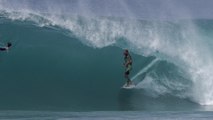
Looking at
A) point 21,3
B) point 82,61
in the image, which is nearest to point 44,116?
point 82,61

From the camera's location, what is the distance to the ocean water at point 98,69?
16.9m

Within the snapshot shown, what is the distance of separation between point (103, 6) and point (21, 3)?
571cm

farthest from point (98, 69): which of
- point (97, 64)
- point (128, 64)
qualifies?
point (128, 64)

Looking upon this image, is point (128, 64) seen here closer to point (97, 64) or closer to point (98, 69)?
point (98, 69)

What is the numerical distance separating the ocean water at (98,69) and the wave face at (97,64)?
0.10 ft

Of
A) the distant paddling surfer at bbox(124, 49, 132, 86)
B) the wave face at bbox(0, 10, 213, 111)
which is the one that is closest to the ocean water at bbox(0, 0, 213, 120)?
the wave face at bbox(0, 10, 213, 111)

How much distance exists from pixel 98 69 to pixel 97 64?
0.42 m

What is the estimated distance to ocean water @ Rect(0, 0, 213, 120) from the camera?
667 inches

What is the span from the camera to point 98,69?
22.0 meters

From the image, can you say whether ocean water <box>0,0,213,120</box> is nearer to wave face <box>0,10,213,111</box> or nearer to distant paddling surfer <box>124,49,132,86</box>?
wave face <box>0,10,213,111</box>

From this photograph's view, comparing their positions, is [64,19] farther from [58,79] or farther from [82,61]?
[58,79]

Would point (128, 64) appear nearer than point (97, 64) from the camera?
Yes

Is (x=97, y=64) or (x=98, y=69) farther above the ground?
(x=97, y=64)

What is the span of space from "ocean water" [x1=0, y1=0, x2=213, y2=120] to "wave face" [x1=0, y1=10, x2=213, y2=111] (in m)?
0.03
